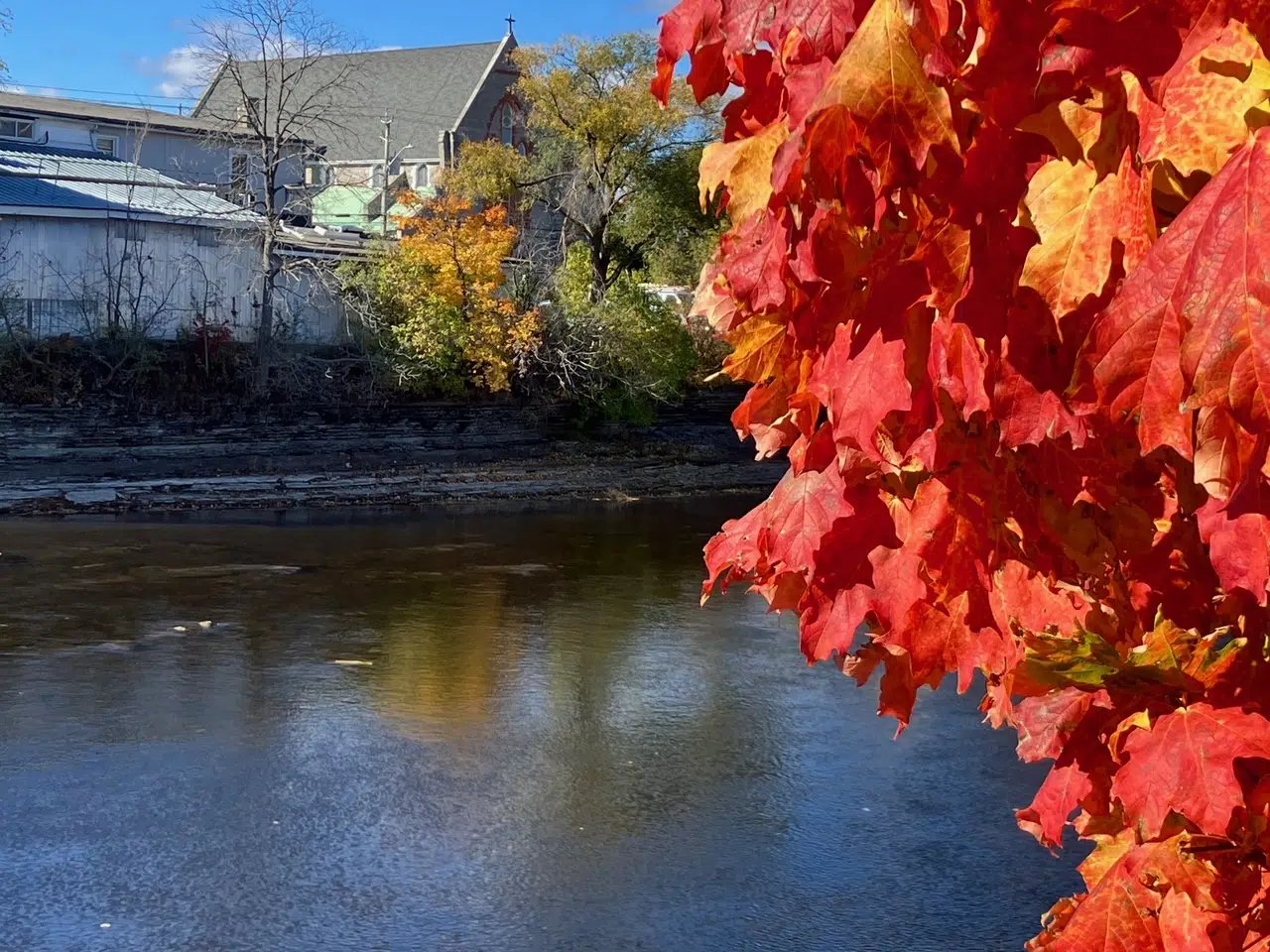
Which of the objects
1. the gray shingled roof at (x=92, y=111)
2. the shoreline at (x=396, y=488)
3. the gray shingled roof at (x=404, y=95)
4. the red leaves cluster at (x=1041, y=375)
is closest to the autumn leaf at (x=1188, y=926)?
the red leaves cluster at (x=1041, y=375)

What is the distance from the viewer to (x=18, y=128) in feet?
123

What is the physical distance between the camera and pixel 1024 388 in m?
1.62

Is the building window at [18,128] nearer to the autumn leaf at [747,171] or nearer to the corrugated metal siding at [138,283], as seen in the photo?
the corrugated metal siding at [138,283]

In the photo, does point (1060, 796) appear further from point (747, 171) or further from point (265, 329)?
point (265, 329)

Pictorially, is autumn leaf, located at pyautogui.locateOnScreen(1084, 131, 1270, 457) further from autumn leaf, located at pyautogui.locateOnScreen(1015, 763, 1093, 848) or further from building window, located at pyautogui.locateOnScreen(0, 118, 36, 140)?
building window, located at pyautogui.locateOnScreen(0, 118, 36, 140)

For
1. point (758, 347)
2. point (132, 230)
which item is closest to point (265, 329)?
point (132, 230)

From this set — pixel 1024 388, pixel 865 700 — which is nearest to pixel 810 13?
pixel 1024 388

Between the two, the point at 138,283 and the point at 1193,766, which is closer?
the point at 1193,766

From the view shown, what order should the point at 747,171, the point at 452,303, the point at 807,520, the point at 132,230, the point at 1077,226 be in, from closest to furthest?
the point at 1077,226, the point at 747,171, the point at 807,520, the point at 132,230, the point at 452,303

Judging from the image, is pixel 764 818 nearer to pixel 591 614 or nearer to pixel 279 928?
pixel 279 928

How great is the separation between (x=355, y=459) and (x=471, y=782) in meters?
18.9

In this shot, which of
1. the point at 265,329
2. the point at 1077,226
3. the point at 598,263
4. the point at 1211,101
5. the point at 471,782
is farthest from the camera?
the point at 598,263

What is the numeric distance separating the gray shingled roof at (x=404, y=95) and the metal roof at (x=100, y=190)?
41.8 feet

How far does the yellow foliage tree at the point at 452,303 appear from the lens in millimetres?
29938
